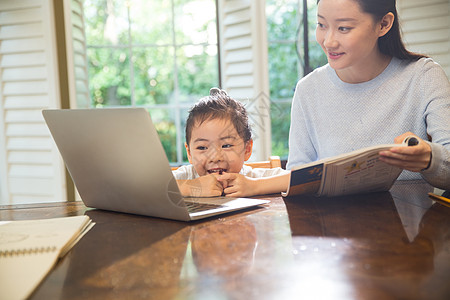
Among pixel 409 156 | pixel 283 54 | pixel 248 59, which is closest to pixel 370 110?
pixel 409 156

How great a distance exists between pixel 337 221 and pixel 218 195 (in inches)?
15.7

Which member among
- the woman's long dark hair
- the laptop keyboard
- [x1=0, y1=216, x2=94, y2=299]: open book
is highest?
the woman's long dark hair

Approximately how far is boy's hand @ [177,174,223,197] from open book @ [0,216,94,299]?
0.31 metres

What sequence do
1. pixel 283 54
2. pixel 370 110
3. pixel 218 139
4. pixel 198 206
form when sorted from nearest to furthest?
pixel 198 206 < pixel 218 139 < pixel 370 110 < pixel 283 54

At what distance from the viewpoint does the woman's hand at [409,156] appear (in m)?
0.99

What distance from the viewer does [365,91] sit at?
1542mm

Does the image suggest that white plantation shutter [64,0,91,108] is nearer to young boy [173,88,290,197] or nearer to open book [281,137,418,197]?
young boy [173,88,290,197]

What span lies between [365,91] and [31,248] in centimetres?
125

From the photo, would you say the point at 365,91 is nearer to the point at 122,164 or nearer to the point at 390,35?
the point at 390,35

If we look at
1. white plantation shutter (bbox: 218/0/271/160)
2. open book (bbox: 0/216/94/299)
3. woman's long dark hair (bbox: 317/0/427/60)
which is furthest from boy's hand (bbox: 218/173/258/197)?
white plantation shutter (bbox: 218/0/271/160)

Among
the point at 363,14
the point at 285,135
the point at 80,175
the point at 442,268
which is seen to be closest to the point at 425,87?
the point at 363,14

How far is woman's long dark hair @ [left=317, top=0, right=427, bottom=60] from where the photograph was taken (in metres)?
1.40

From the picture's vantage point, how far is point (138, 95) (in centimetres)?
696

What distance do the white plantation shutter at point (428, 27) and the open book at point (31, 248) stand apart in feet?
8.28
